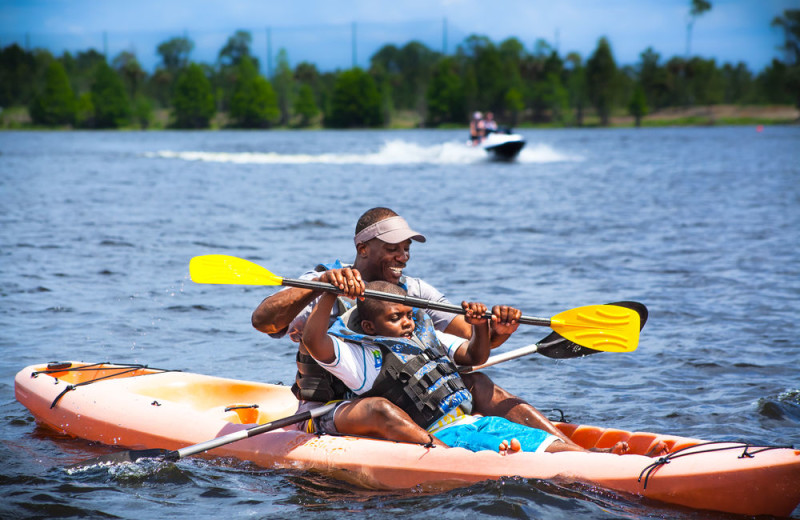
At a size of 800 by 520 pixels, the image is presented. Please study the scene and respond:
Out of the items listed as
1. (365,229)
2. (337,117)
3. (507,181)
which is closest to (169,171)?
(507,181)

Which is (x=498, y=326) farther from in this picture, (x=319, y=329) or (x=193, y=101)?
(x=193, y=101)

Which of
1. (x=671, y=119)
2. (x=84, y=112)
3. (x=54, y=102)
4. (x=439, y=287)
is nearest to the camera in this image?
(x=439, y=287)

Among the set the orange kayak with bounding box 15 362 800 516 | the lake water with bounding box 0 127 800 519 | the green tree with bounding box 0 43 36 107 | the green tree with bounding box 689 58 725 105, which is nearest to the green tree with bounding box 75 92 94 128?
the green tree with bounding box 0 43 36 107

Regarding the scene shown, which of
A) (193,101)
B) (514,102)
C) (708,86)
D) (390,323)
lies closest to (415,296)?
(390,323)

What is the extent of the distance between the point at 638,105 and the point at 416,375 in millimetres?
88212

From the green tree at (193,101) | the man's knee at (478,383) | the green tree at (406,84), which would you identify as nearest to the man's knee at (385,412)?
the man's knee at (478,383)

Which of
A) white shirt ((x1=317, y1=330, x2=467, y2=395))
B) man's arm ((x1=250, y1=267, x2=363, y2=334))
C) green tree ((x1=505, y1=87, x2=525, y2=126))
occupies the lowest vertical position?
white shirt ((x1=317, y1=330, x2=467, y2=395))

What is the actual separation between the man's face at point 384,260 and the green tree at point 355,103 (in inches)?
3504

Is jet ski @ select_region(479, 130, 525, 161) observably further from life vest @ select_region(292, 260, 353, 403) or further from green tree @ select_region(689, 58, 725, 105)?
green tree @ select_region(689, 58, 725, 105)

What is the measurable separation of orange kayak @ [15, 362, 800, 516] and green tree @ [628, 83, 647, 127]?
87.0 metres

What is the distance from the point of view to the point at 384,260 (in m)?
4.24

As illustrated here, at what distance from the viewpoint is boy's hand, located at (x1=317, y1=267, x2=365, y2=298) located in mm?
3869

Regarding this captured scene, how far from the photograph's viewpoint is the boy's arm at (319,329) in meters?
3.86

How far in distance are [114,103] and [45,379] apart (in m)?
90.9
